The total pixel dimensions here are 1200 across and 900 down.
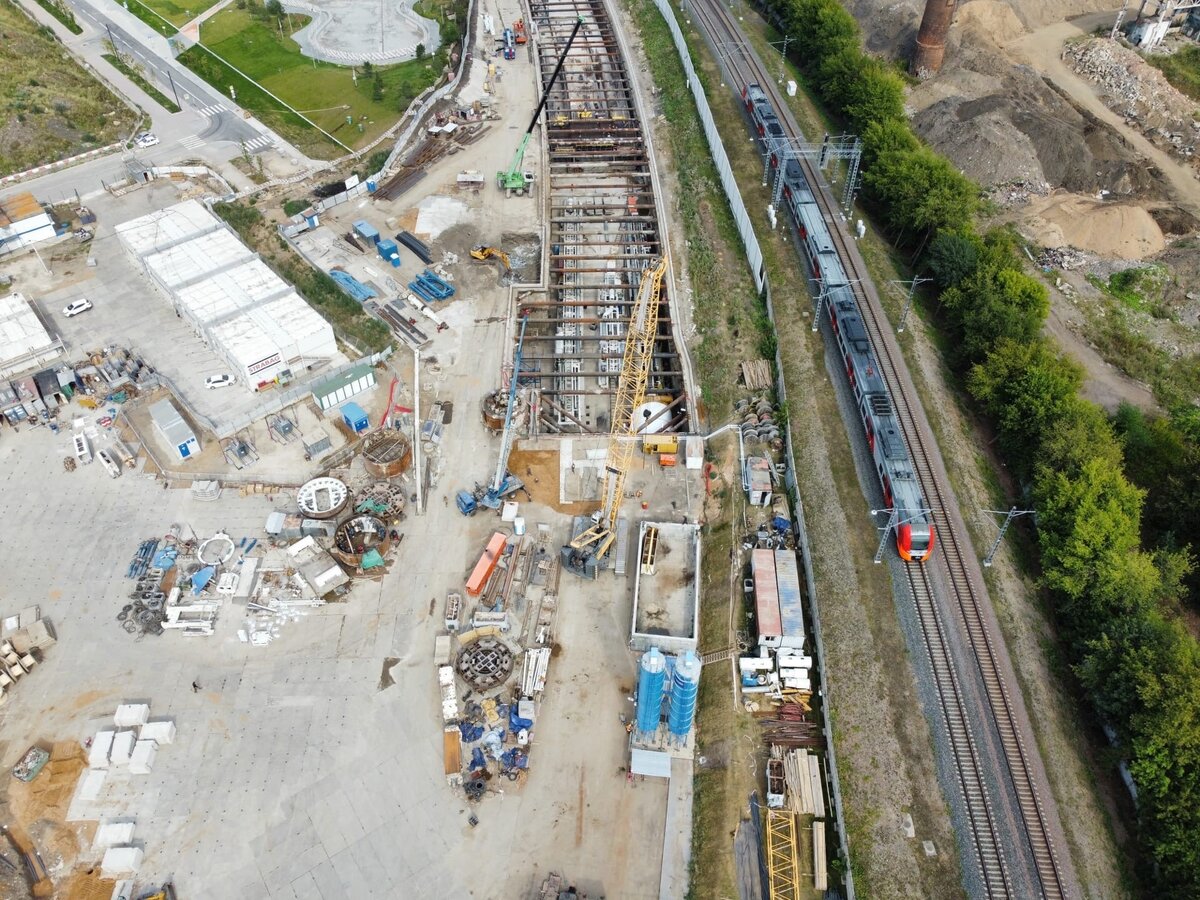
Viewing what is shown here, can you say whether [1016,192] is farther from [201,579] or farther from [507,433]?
[201,579]

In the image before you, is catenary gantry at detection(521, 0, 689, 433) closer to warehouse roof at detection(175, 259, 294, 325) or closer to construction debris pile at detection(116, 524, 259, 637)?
warehouse roof at detection(175, 259, 294, 325)

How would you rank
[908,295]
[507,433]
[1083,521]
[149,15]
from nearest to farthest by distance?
[1083,521]
[507,433]
[908,295]
[149,15]

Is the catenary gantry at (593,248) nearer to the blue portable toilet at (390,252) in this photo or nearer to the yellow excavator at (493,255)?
the yellow excavator at (493,255)

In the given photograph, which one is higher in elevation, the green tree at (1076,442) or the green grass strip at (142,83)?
the green grass strip at (142,83)

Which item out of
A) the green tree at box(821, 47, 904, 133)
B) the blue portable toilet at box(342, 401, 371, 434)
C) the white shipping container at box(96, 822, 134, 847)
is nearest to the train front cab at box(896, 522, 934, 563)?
the blue portable toilet at box(342, 401, 371, 434)

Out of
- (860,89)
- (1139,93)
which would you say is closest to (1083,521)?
(860,89)

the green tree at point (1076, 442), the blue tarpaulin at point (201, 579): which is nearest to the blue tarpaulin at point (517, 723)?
the blue tarpaulin at point (201, 579)

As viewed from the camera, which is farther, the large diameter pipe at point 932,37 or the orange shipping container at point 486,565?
the large diameter pipe at point 932,37

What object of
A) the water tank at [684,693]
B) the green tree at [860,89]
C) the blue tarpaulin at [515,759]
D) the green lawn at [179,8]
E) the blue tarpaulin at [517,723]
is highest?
the green lawn at [179,8]
